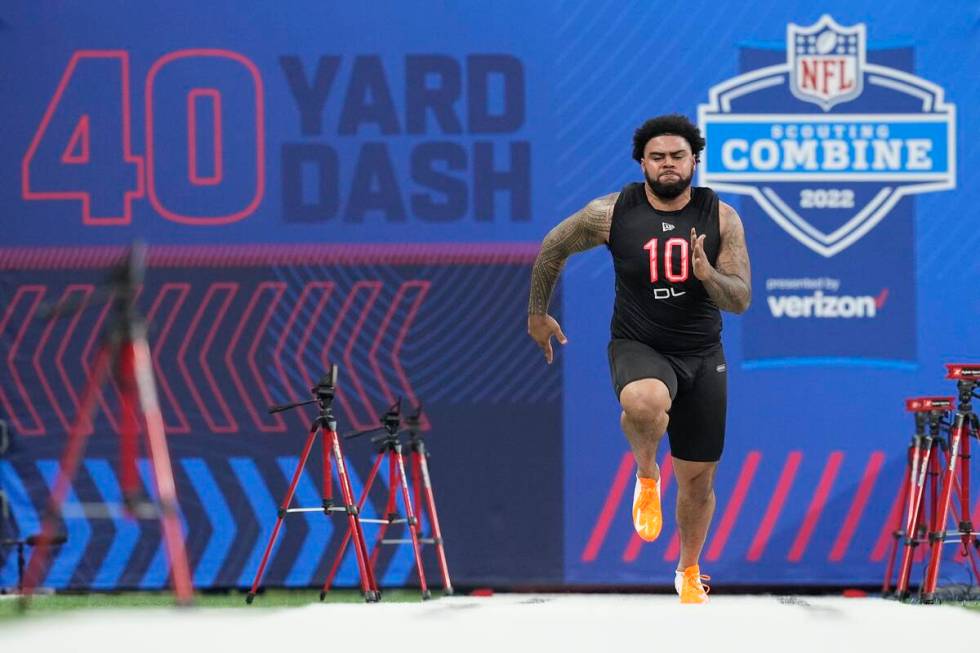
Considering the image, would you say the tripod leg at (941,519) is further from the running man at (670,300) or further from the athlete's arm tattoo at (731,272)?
the athlete's arm tattoo at (731,272)

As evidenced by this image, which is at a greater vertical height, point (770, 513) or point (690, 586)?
point (690, 586)

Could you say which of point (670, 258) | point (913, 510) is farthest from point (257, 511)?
point (913, 510)

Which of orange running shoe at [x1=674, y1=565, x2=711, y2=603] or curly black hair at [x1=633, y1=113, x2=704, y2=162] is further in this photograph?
orange running shoe at [x1=674, y1=565, x2=711, y2=603]

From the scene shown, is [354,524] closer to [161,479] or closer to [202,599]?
[202,599]

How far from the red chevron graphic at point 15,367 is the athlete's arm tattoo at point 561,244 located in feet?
10.7

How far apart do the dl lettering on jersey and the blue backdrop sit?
0.01 metres

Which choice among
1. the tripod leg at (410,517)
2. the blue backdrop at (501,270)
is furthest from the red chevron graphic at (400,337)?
the tripod leg at (410,517)

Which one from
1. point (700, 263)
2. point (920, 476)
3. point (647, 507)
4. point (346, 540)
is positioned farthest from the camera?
point (346, 540)

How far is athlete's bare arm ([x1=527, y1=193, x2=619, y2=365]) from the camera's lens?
16.3 ft

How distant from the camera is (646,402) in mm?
4531

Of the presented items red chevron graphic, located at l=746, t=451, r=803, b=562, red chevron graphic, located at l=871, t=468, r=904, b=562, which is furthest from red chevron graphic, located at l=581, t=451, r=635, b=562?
red chevron graphic, located at l=871, t=468, r=904, b=562

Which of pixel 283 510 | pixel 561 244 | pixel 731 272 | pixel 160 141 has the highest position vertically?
pixel 160 141

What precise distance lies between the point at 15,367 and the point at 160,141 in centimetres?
140

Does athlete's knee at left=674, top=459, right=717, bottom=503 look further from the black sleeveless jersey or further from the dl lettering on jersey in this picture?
the dl lettering on jersey
